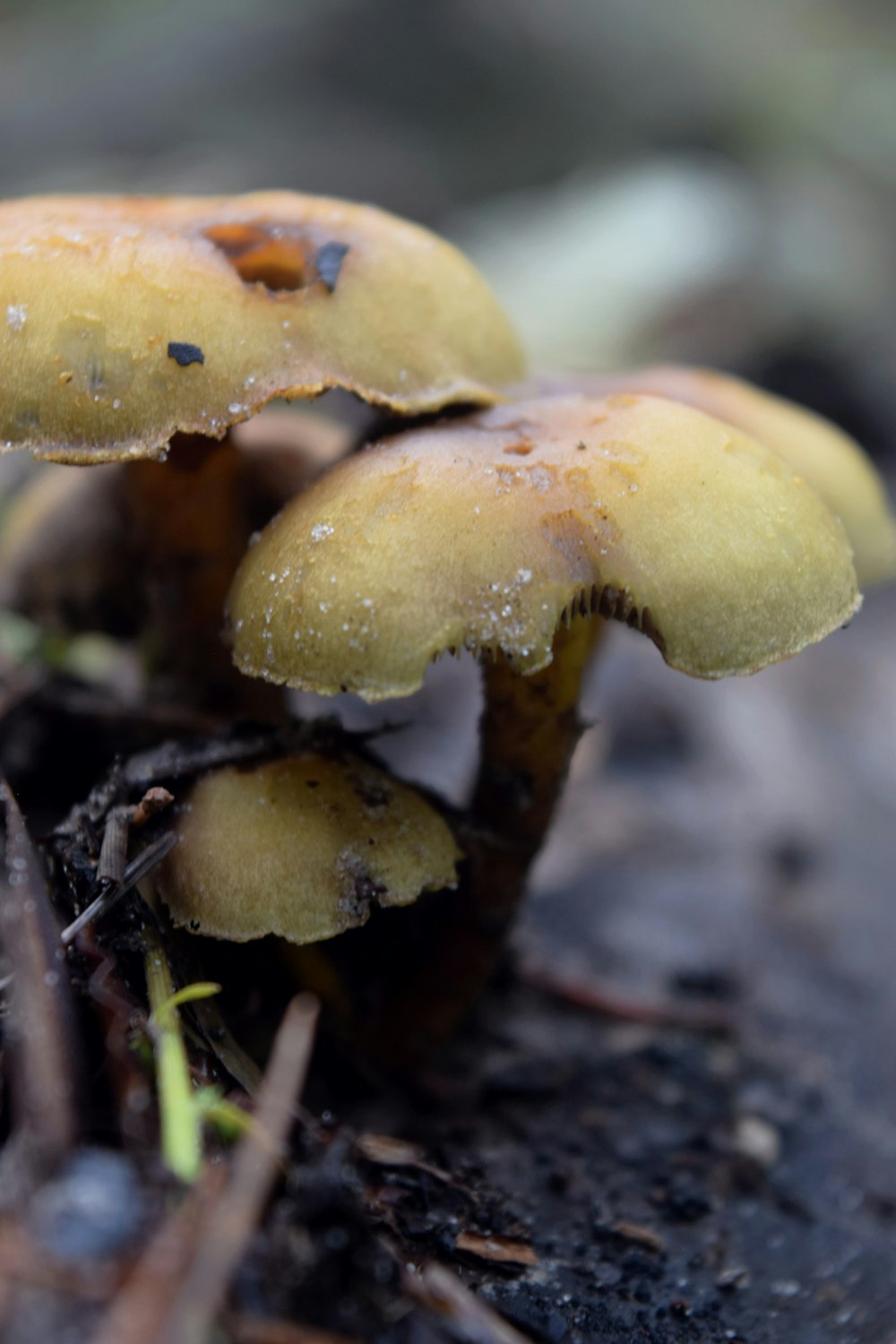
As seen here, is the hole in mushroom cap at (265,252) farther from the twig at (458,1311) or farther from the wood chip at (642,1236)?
the wood chip at (642,1236)

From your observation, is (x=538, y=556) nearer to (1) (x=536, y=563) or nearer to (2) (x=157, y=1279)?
(1) (x=536, y=563)

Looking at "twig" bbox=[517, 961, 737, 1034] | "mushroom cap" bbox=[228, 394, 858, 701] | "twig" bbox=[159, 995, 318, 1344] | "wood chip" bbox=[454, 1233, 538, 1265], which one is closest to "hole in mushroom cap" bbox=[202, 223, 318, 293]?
"mushroom cap" bbox=[228, 394, 858, 701]

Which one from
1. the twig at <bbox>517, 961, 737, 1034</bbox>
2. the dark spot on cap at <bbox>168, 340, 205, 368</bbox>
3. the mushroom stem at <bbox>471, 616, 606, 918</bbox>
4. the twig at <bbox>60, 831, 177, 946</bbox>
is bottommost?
the twig at <bbox>517, 961, 737, 1034</bbox>

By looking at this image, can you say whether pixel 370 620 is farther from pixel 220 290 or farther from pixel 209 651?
pixel 209 651

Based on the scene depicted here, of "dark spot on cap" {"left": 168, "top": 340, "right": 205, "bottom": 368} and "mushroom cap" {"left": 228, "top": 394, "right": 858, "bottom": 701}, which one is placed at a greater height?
"dark spot on cap" {"left": 168, "top": 340, "right": 205, "bottom": 368}

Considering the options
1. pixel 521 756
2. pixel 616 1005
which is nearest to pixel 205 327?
pixel 521 756

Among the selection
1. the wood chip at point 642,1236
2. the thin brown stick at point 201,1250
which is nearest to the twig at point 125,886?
the thin brown stick at point 201,1250

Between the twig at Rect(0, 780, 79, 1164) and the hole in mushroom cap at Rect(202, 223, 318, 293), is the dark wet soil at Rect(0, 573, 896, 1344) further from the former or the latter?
the hole in mushroom cap at Rect(202, 223, 318, 293)

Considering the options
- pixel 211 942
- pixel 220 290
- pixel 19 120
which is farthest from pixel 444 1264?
pixel 19 120
